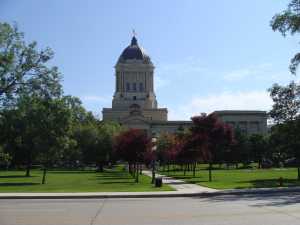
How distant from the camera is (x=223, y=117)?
587 ft

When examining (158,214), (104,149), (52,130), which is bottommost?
(158,214)

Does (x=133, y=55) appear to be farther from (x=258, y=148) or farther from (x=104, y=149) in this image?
(x=104, y=149)

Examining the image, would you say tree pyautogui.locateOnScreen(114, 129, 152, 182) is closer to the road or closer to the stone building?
the road

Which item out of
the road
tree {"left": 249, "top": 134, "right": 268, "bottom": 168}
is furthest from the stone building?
the road

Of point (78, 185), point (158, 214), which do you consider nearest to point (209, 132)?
point (78, 185)

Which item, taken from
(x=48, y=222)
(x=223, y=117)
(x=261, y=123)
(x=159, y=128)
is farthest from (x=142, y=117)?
(x=48, y=222)

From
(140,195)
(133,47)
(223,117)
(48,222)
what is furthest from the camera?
(133,47)

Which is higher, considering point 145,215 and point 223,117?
point 223,117

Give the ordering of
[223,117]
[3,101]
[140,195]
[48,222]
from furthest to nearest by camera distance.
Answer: [223,117] → [3,101] → [140,195] → [48,222]

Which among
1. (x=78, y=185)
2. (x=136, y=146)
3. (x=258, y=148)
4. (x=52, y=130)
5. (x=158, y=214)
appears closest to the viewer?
(x=158, y=214)

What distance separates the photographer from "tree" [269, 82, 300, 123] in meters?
51.4

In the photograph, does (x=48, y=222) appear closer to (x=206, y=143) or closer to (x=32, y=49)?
(x=32, y=49)

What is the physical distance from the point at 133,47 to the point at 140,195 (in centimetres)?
17303

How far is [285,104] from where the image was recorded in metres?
51.8
